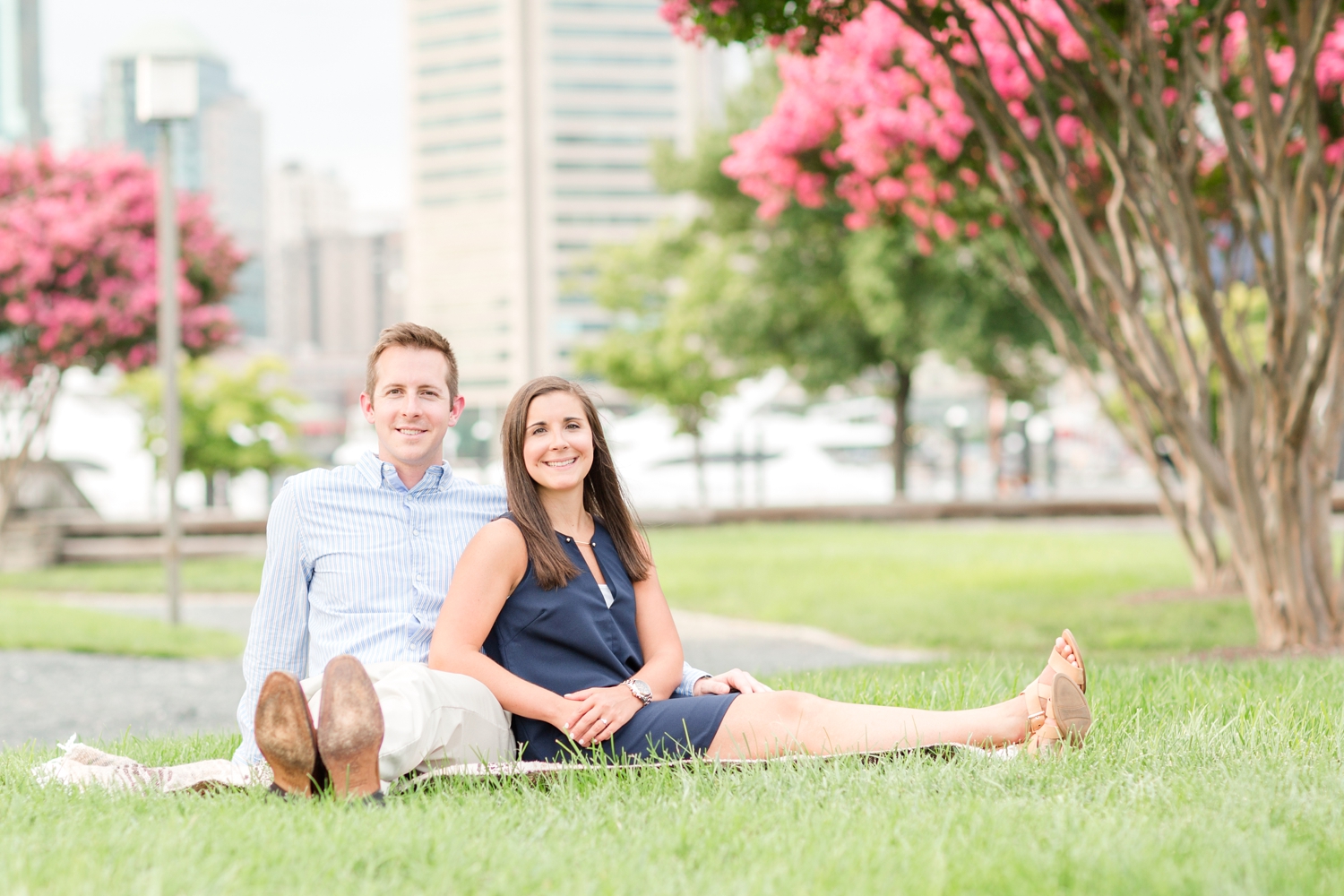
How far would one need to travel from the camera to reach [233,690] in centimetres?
761

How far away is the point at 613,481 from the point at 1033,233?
4.35 meters

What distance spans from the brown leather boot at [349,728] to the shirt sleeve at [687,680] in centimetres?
101

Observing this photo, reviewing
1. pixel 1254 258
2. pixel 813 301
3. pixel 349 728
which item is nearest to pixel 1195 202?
pixel 1254 258

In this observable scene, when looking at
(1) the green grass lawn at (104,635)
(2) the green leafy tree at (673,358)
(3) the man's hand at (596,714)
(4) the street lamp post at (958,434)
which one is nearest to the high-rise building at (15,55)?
(2) the green leafy tree at (673,358)

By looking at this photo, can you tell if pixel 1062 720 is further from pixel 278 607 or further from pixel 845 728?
pixel 278 607

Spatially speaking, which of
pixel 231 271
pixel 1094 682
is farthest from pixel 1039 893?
pixel 231 271

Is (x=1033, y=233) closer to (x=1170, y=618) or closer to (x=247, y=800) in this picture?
(x=1170, y=618)

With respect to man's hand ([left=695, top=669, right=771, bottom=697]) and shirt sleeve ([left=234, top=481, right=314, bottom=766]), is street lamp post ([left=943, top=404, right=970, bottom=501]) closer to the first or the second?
man's hand ([left=695, top=669, right=771, bottom=697])

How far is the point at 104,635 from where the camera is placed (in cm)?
927

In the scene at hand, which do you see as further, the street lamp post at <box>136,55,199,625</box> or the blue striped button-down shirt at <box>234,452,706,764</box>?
the street lamp post at <box>136,55,199,625</box>

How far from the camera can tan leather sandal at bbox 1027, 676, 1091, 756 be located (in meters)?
3.08

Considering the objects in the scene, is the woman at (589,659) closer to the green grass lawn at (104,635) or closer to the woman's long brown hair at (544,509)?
the woman's long brown hair at (544,509)

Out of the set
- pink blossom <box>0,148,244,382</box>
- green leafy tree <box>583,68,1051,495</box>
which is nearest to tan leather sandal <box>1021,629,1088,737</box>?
green leafy tree <box>583,68,1051,495</box>

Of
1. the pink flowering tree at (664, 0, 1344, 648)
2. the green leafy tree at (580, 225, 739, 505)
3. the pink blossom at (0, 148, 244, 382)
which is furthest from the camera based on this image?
the green leafy tree at (580, 225, 739, 505)
